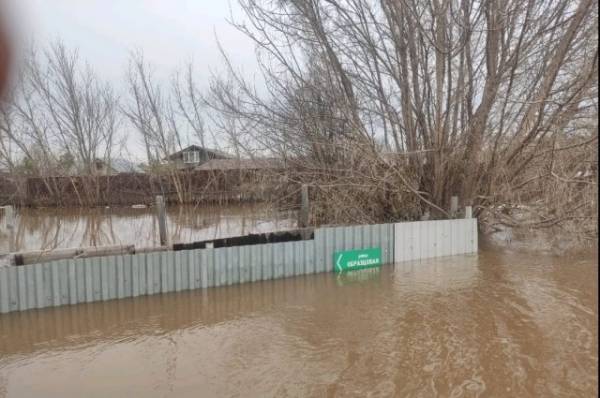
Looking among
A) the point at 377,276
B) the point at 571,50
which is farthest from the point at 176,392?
the point at 571,50

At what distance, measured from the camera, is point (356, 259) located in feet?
28.7

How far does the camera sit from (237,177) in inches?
967

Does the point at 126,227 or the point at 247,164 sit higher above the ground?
the point at 247,164

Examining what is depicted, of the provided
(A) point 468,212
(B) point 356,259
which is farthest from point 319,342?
(A) point 468,212

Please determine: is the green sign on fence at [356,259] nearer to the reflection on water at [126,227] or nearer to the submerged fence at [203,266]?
the submerged fence at [203,266]

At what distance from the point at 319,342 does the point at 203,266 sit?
116 inches

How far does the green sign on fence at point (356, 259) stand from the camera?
8.53 m

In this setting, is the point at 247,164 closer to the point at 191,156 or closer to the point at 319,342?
the point at 319,342

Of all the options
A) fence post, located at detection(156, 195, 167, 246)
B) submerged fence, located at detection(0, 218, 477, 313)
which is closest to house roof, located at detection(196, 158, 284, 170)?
submerged fence, located at detection(0, 218, 477, 313)

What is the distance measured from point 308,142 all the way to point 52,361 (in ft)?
32.0

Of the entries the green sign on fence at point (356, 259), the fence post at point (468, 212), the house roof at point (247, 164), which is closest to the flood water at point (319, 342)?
the green sign on fence at point (356, 259)

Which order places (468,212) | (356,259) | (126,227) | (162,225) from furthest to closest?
(126,227) → (468,212) → (356,259) → (162,225)

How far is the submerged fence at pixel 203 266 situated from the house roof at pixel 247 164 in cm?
635

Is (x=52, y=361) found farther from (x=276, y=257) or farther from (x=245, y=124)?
(x=245, y=124)
